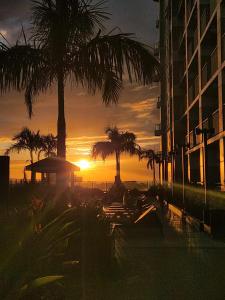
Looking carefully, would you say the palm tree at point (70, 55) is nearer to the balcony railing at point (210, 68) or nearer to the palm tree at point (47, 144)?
the balcony railing at point (210, 68)

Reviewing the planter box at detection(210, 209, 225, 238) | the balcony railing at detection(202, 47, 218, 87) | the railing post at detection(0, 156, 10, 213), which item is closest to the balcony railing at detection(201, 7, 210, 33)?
the balcony railing at detection(202, 47, 218, 87)

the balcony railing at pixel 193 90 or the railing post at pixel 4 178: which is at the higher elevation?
the balcony railing at pixel 193 90

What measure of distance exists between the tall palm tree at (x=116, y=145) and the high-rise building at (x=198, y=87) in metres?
16.8

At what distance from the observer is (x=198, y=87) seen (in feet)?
107

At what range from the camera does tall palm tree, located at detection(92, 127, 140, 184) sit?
60.7 meters

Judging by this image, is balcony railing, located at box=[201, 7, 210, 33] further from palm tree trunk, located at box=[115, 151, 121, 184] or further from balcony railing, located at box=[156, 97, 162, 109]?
balcony railing, located at box=[156, 97, 162, 109]

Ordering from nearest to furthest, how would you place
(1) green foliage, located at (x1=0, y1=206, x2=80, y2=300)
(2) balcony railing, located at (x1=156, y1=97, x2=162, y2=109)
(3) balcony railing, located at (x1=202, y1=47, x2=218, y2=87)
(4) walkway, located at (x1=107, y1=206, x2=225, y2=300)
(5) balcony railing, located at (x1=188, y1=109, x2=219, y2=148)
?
1. (1) green foliage, located at (x1=0, y1=206, x2=80, y2=300)
2. (4) walkway, located at (x1=107, y1=206, x2=225, y2=300)
3. (5) balcony railing, located at (x1=188, y1=109, x2=219, y2=148)
4. (3) balcony railing, located at (x1=202, y1=47, x2=218, y2=87)
5. (2) balcony railing, located at (x1=156, y1=97, x2=162, y2=109)

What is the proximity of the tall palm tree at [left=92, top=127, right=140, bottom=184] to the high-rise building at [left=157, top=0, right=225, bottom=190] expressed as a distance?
16.8 meters

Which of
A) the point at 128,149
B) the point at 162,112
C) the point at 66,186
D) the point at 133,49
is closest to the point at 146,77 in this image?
the point at 133,49

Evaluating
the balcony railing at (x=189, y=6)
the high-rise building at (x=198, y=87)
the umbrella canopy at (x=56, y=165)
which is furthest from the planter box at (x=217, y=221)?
the balcony railing at (x=189, y=6)

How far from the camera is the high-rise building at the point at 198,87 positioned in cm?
2423

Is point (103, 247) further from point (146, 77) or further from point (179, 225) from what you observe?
point (179, 225)

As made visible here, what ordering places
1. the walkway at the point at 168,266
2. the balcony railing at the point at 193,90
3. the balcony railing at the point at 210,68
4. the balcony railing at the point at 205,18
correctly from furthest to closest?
the balcony railing at the point at 193,90 < the balcony railing at the point at 205,18 < the balcony railing at the point at 210,68 < the walkway at the point at 168,266

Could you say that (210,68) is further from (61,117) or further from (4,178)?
(4,178)
